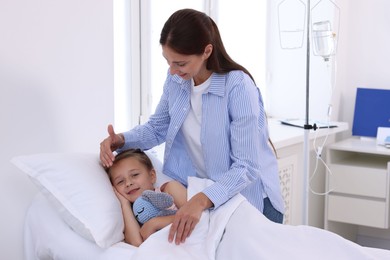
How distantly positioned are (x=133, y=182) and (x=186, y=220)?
305 mm

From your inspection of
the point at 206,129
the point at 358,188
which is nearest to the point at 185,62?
the point at 206,129

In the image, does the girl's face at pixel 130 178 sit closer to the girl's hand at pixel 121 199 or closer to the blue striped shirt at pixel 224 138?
the girl's hand at pixel 121 199

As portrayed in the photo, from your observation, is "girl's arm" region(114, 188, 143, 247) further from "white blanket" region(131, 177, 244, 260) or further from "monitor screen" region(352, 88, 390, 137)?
"monitor screen" region(352, 88, 390, 137)

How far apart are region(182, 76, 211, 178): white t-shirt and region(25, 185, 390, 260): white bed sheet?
9.9 inches

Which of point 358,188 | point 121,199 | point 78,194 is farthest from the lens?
point 358,188

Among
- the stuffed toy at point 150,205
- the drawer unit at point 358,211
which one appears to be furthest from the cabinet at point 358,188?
the stuffed toy at point 150,205

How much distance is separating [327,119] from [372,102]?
28cm

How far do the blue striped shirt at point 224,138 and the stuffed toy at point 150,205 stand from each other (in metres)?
0.14

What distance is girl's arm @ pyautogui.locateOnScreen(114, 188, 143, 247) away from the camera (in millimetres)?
1826

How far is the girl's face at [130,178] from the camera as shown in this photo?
6.38 feet

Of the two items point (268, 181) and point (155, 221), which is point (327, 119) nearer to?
point (268, 181)

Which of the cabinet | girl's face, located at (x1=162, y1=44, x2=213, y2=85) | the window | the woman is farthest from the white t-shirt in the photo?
the cabinet

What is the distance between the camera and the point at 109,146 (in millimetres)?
1968

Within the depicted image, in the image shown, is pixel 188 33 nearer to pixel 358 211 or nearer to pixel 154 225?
pixel 154 225
